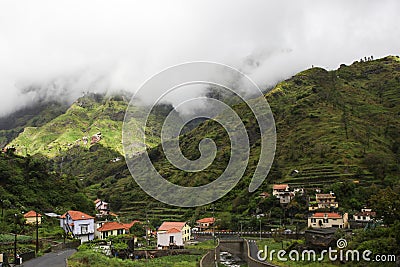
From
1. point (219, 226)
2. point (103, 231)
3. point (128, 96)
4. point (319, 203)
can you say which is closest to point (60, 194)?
point (103, 231)

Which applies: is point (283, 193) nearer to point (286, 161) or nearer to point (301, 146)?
point (286, 161)

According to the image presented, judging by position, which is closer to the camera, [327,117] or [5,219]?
[5,219]

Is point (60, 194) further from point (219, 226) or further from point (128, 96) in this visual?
point (128, 96)

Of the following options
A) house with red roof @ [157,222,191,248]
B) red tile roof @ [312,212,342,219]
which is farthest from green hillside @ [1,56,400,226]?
house with red roof @ [157,222,191,248]

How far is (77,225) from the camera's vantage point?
1344 inches

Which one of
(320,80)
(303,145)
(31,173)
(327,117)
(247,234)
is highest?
(320,80)

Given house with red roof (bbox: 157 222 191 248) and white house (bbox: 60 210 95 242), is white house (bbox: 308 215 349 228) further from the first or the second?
white house (bbox: 60 210 95 242)

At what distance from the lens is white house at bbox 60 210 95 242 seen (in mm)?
33875

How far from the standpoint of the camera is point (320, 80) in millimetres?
101375

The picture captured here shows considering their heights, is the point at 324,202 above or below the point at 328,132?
below

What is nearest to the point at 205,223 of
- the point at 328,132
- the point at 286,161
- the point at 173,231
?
the point at 173,231

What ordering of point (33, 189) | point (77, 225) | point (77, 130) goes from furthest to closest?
point (77, 130) < point (33, 189) < point (77, 225)

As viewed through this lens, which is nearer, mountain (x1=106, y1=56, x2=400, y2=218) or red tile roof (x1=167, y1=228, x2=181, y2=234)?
red tile roof (x1=167, y1=228, x2=181, y2=234)

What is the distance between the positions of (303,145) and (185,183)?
19.0m
